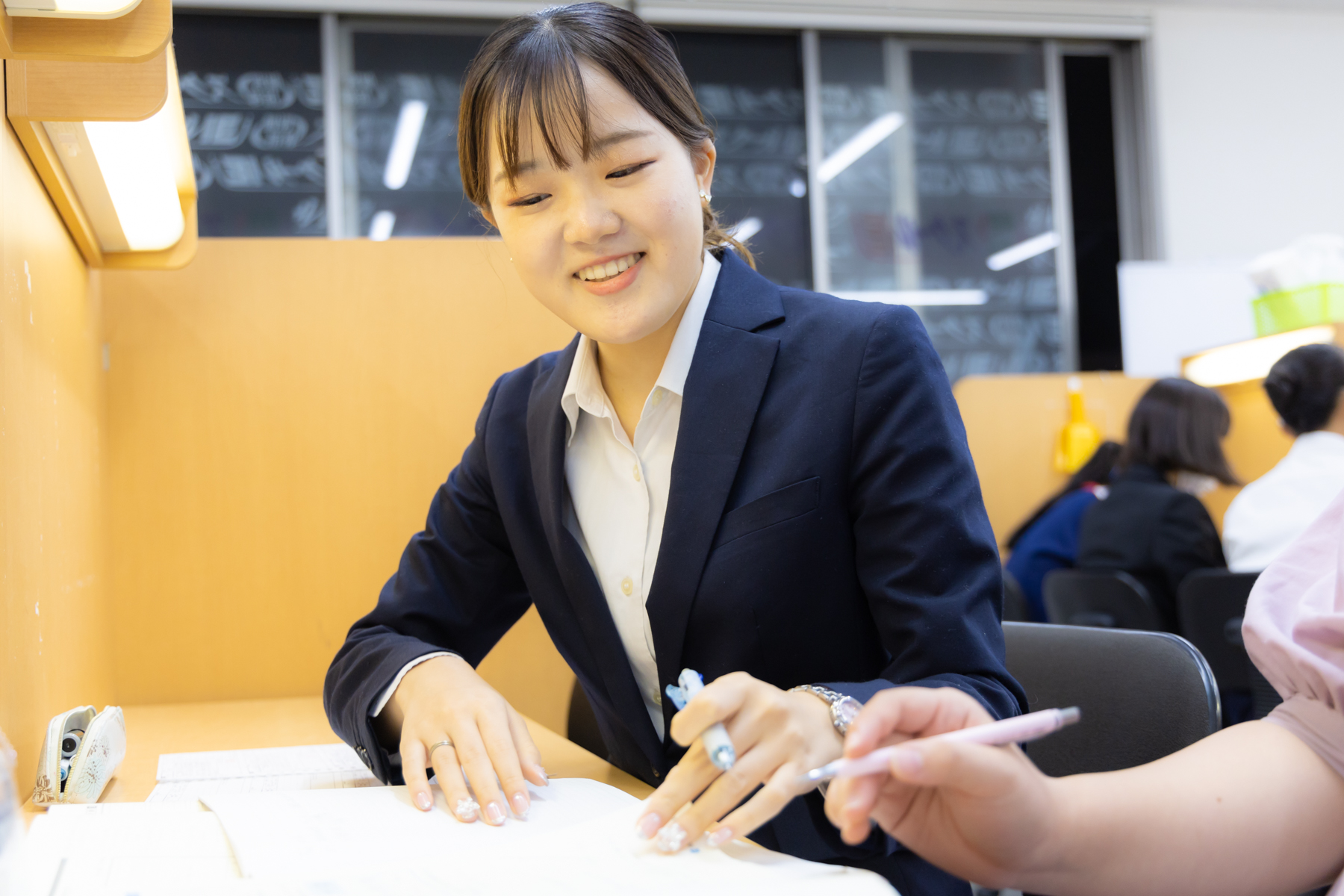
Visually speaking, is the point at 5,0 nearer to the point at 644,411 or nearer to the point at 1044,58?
the point at 644,411

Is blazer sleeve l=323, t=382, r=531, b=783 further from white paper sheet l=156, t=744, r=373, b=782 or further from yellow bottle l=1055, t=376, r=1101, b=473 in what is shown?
yellow bottle l=1055, t=376, r=1101, b=473

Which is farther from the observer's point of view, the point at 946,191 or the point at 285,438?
the point at 946,191

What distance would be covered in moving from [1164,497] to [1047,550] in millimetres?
420

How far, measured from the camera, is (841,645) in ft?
2.83

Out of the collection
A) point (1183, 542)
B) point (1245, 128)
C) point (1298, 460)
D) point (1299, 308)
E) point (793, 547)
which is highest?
point (1245, 128)

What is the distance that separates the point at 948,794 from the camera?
535mm

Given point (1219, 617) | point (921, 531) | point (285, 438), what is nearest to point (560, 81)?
point (921, 531)

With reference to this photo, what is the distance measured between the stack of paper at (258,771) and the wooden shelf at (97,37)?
0.53m

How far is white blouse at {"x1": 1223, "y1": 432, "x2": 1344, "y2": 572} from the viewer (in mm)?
2480

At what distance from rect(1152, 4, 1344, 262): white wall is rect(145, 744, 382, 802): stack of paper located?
4621mm

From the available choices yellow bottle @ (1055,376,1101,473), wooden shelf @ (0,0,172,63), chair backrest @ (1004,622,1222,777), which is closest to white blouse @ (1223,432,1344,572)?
yellow bottle @ (1055,376,1101,473)

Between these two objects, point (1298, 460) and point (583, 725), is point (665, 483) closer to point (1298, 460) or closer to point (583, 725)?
point (583, 725)

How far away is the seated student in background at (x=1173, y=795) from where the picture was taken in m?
0.52

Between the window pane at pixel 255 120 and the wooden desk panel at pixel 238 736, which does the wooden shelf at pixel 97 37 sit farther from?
the window pane at pixel 255 120
